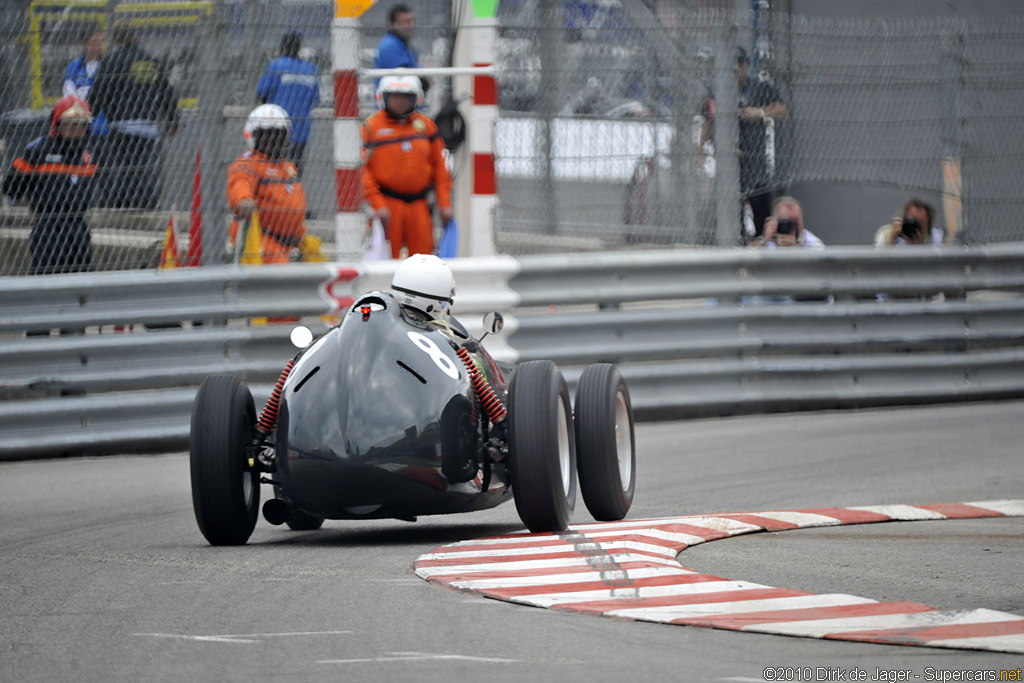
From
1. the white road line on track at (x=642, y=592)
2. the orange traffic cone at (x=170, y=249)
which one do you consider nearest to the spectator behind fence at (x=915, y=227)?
the orange traffic cone at (x=170, y=249)

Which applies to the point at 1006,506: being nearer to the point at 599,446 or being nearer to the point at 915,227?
the point at 599,446

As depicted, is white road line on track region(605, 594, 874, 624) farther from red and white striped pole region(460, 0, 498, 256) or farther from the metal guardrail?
red and white striped pole region(460, 0, 498, 256)

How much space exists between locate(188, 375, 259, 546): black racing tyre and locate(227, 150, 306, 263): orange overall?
13.0 feet

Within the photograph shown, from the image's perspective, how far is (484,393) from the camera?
23.4 feet

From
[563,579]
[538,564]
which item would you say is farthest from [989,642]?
[538,564]

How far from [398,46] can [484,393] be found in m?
5.67

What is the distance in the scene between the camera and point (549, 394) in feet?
22.9

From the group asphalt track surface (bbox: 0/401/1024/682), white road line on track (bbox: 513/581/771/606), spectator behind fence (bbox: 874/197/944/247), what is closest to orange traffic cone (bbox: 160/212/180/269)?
asphalt track surface (bbox: 0/401/1024/682)

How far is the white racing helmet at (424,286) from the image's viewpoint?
7523 millimetres

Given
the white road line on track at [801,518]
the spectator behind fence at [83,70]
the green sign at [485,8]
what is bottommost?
the white road line on track at [801,518]

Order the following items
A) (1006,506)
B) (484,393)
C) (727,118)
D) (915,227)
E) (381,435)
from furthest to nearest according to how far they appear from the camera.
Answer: (915,227), (727,118), (1006,506), (484,393), (381,435)

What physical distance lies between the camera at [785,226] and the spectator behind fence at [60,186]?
16.0 ft

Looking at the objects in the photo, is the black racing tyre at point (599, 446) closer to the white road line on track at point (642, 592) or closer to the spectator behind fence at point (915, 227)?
the white road line on track at point (642, 592)

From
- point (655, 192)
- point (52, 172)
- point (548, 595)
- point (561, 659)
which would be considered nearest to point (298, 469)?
point (548, 595)
